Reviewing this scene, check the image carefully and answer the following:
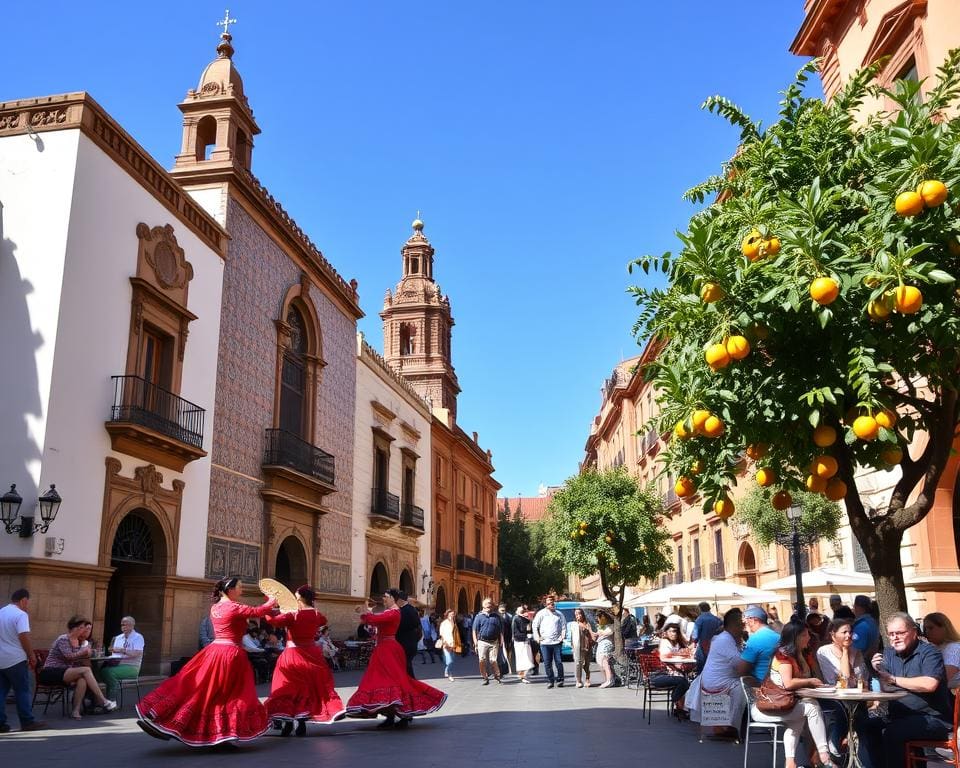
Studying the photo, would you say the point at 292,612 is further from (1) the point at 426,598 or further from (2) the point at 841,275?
(1) the point at 426,598

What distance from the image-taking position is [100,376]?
48.9 ft

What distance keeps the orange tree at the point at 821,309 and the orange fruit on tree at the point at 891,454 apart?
0.02 metres

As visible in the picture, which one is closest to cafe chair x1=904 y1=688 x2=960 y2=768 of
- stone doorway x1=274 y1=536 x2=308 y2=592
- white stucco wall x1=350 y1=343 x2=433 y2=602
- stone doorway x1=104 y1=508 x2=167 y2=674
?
stone doorway x1=104 y1=508 x2=167 y2=674

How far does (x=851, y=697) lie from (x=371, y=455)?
24.9 meters

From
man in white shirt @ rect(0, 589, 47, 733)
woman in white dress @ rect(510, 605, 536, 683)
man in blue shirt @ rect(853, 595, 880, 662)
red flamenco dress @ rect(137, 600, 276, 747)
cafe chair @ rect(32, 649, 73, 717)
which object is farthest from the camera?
woman in white dress @ rect(510, 605, 536, 683)

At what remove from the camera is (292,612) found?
31.0ft

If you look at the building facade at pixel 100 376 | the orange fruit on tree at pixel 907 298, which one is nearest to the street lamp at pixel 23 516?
the building facade at pixel 100 376

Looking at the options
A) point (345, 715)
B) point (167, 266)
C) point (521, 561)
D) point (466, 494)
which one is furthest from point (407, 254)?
point (345, 715)

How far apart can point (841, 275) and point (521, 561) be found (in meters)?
56.6

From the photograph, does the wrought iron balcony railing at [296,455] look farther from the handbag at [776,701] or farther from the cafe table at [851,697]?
the cafe table at [851,697]

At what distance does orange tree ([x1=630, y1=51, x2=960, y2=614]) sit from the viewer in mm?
5707

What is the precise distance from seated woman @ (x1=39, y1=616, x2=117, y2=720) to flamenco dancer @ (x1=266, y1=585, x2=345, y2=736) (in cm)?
329

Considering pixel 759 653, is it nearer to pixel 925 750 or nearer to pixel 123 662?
pixel 925 750

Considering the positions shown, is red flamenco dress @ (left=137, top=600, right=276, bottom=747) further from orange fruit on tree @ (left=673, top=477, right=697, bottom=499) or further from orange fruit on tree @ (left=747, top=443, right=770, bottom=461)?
orange fruit on tree @ (left=747, top=443, right=770, bottom=461)
